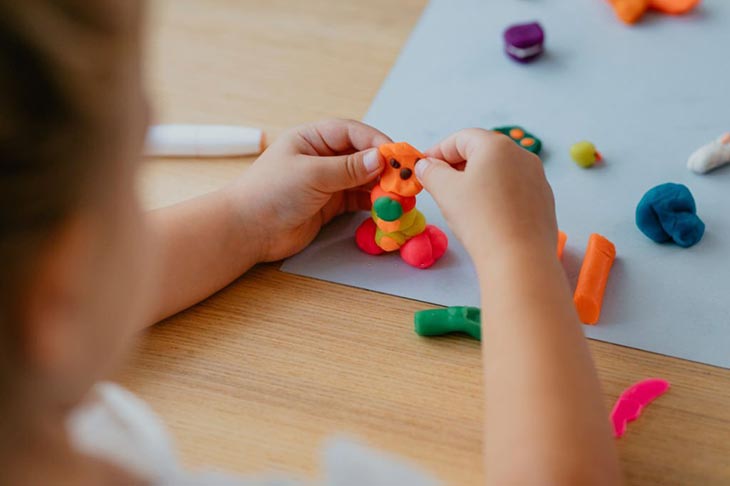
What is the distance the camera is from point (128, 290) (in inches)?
15.8

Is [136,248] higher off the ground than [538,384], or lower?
higher

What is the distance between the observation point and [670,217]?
0.74 metres

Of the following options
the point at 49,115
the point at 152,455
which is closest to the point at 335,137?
the point at 152,455

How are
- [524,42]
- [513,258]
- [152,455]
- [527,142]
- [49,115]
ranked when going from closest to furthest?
[49,115]
[152,455]
[513,258]
[527,142]
[524,42]

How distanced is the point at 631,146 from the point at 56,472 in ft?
2.13

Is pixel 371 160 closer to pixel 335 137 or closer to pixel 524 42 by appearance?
pixel 335 137

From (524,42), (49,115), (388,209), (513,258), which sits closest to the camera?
(49,115)

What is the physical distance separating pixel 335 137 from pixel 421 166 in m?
0.10

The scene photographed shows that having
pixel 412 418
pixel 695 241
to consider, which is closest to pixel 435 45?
pixel 695 241

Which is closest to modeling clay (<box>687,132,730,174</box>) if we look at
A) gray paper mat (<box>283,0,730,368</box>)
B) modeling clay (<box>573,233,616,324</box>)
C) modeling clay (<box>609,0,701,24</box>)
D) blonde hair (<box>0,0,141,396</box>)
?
gray paper mat (<box>283,0,730,368</box>)

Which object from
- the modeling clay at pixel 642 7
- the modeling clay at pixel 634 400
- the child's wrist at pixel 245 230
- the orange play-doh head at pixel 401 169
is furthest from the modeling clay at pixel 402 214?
the modeling clay at pixel 642 7

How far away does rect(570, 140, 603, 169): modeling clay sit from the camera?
2.72ft

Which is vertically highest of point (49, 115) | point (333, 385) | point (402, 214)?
point (49, 115)

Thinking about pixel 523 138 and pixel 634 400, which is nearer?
pixel 634 400
